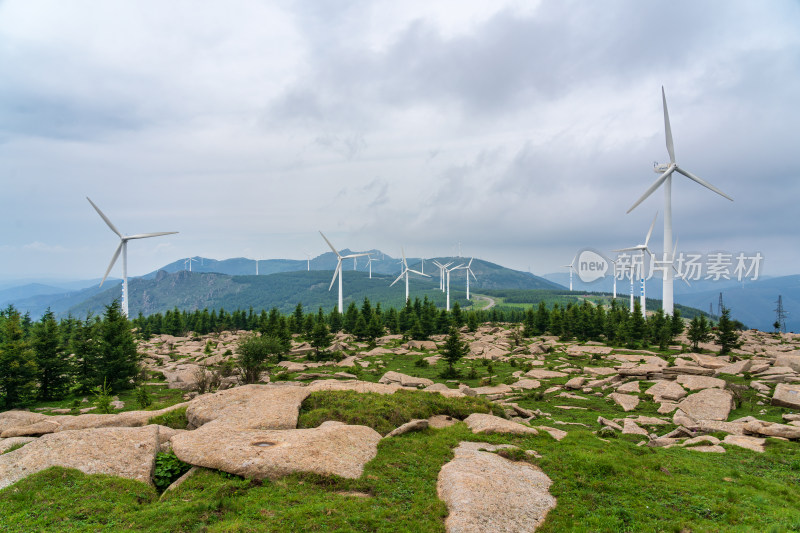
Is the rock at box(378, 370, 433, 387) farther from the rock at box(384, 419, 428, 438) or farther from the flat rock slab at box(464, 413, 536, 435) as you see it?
the rock at box(384, 419, 428, 438)

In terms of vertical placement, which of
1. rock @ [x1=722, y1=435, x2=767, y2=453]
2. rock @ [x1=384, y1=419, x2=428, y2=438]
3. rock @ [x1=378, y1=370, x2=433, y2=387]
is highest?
rock @ [x1=384, y1=419, x2=428, y2=438]

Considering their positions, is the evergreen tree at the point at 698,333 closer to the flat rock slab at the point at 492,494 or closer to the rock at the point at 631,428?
the rock at the point at 631,428

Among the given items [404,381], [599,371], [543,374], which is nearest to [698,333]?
[599,371]

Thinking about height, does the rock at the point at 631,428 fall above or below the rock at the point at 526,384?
above

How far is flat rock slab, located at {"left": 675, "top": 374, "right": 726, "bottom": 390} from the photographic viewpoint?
3369 cm

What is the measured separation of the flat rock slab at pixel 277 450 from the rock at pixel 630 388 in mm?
27799

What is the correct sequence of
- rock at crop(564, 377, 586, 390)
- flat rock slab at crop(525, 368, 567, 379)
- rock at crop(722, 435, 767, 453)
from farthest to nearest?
flat rock slab at crop(525, 368, 567, 379)
rock at crop(564, 377, 586, 390)
rock at crop(722, 435, 767, 453)

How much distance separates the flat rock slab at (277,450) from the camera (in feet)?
50.6

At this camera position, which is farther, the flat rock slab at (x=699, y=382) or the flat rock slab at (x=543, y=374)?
the flat rock slab at (x=543, y=374)

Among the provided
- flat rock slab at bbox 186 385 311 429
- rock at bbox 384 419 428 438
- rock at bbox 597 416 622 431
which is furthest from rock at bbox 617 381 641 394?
flat rock slab at bbox 186 385 311 429

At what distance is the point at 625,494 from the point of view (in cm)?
1434

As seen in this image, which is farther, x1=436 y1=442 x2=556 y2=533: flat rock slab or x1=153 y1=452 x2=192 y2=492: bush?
x1=153 y1=452 x2=192 y2=492: bush

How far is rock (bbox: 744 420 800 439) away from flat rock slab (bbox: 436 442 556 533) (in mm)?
16813

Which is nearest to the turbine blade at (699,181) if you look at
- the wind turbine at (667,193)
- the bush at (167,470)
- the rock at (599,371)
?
the wind turbine at (667,193)
